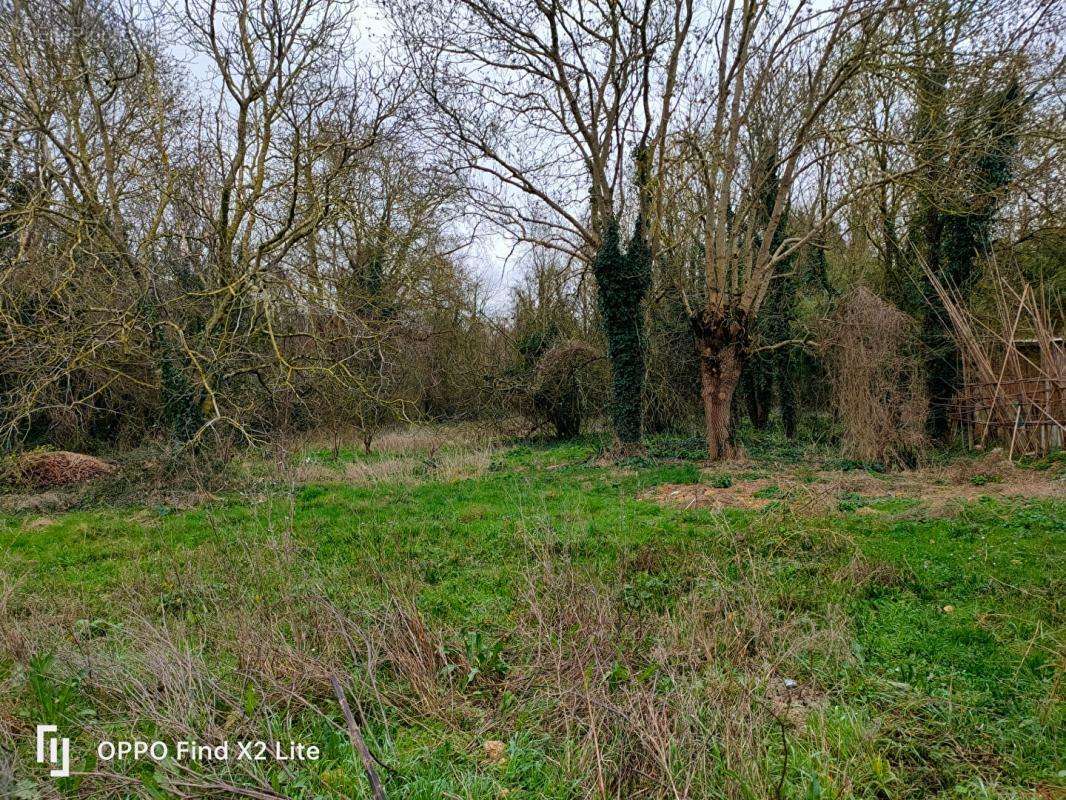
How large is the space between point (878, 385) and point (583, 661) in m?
9.53

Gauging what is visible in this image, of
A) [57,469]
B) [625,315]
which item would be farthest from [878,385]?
[57,469]

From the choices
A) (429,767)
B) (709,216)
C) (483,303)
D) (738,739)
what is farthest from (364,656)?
(483,303)

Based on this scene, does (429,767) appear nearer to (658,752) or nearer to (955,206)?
(658,752)

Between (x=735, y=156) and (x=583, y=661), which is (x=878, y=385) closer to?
(x=735, y=156)

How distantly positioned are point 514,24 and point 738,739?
13.7 m

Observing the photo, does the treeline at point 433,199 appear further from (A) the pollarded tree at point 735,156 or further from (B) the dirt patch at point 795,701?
(B) the dirt patch at point 795,701

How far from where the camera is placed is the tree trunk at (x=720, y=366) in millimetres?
→ 11484

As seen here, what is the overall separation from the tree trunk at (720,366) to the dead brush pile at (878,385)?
1.68 metres

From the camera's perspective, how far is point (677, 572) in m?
5.15

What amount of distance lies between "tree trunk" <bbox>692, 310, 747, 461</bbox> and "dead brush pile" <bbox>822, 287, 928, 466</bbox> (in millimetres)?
1683

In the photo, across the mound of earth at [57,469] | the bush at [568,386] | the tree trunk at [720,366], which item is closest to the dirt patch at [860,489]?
the tree trunk at [720,366]

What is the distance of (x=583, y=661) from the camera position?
3.36m

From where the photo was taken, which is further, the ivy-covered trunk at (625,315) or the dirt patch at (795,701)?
the ivy-covered trunk at (625,315)

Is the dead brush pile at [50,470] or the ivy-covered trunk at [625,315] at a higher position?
the ivy-covered trunk at [625,315]
